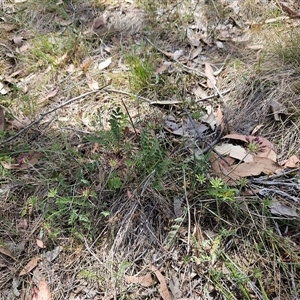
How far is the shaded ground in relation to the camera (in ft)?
4.84

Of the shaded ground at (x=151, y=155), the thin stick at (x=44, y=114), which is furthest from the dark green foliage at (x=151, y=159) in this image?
the thin stick at (x=44, y=114)

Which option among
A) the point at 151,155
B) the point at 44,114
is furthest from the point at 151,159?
the point at 44,114

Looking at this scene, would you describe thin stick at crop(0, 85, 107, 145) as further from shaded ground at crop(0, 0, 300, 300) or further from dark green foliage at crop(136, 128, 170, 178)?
dark green foliage at crop(136, 128, 170, 178)

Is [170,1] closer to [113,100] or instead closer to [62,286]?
[113,100]

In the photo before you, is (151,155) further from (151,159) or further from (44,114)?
(44,114)

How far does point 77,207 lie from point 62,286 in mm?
332

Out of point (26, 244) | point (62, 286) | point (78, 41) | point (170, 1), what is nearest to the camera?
point (62, 286)

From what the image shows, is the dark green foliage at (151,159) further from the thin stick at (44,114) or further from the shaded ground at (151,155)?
the thin stick at (44,114)

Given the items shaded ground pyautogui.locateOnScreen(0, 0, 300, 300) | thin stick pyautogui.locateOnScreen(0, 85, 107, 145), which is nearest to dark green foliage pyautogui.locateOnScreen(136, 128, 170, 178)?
shaded ground pyautogui.locateOnScreen(0, 0, 300, 300)

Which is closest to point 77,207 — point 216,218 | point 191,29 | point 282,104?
point 216,218

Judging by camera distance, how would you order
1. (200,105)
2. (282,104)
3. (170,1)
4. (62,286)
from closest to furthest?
(62,286)
(282,104)
(200,105)
(170,1)

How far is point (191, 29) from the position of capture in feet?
7.95

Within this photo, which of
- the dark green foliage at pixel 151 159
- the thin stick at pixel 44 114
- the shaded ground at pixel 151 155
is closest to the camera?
the shaded ground at pixel 151 155

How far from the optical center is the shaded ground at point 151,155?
1477 millimetres
